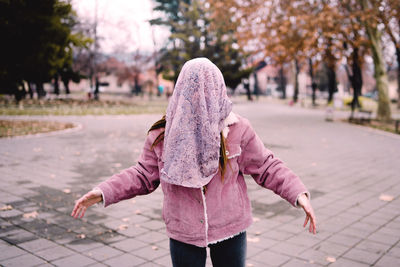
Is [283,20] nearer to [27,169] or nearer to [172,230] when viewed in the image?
[27,169]

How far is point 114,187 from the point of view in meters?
2.31

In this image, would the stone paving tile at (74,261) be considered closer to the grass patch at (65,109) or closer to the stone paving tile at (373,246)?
the stone paving tile at (373,246)

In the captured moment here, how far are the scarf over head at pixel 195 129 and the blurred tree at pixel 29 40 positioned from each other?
15054 mm

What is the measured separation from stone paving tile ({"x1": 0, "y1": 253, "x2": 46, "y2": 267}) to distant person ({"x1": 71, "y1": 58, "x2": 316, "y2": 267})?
1907mm

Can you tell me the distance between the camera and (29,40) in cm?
1617

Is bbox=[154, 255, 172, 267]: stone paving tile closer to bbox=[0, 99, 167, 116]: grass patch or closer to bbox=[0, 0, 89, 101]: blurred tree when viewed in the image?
bbox=[0, 0, 89, 101]: blurred tree

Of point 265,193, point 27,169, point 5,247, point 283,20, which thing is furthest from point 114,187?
point 283,20

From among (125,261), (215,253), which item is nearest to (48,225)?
(125,261)

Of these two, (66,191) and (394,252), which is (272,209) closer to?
(394,252)

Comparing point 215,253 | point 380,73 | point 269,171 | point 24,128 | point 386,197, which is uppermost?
point 380,73

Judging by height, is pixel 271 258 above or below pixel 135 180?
below

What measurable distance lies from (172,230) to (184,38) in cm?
4157

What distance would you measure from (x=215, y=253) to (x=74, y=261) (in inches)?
87.6

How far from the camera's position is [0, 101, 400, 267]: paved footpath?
4094 mm
